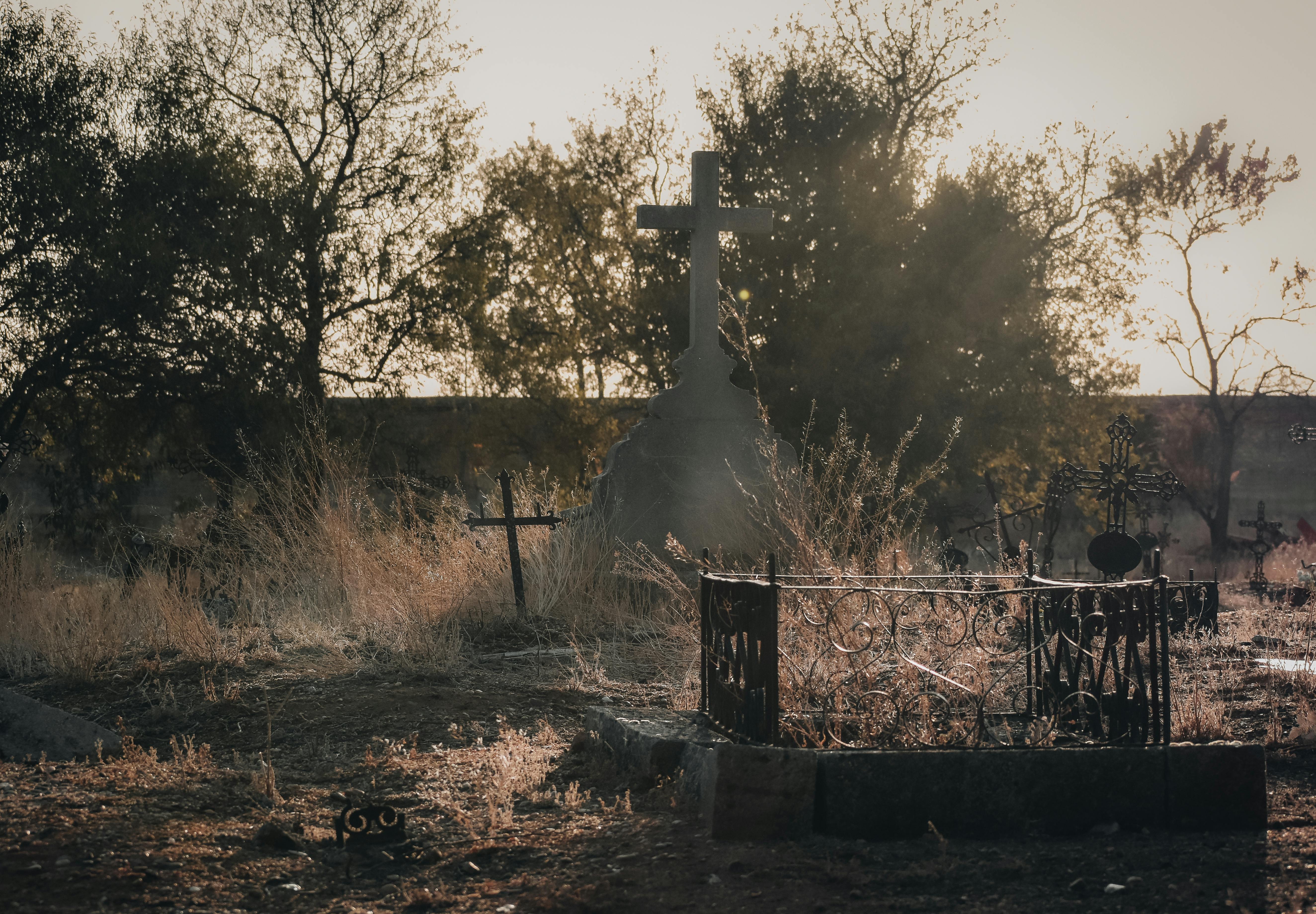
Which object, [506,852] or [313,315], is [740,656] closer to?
[506,852]

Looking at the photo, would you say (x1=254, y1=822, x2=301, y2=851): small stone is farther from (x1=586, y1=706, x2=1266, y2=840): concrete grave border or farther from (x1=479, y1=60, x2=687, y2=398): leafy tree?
(x1=479, y1=60, x2=687, y2=398): leafy tree

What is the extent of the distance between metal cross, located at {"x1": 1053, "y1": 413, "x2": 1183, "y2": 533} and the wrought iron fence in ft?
12.2

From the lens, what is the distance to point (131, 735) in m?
4.90

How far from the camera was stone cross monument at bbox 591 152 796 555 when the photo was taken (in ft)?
30.6

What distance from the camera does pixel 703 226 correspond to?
9820 millimetres

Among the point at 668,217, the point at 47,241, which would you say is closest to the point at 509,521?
the point at 668,217

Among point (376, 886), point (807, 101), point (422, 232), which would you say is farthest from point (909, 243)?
point (376, 886)

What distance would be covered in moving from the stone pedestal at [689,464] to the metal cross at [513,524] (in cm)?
67

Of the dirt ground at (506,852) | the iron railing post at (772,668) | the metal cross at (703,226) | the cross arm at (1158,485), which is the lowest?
the dirt ground at (506,852)

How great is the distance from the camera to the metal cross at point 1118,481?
28.6ft

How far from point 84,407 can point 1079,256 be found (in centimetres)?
1616

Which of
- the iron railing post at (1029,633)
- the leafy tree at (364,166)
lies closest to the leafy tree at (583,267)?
the leafy tree at (364,166)

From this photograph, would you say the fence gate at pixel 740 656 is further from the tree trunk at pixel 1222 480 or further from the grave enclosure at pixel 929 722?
the tree trunk at pixel 1222 480

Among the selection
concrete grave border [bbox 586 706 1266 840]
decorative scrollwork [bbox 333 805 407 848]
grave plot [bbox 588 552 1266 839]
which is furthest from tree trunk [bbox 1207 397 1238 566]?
decorative scrollwork [bbox 333 805 407 848]
